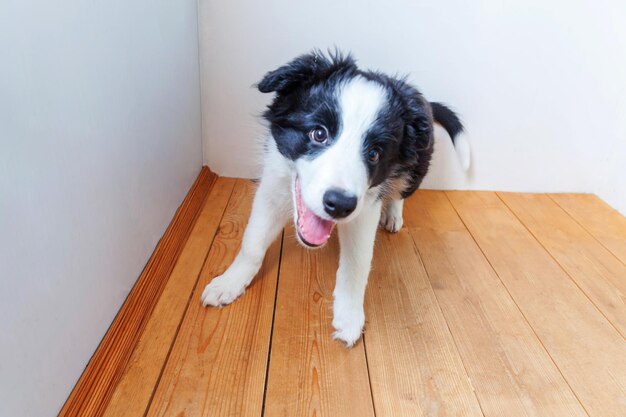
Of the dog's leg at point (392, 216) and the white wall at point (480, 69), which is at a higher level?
the white wall at point (480, 69)

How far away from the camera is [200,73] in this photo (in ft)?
6.84

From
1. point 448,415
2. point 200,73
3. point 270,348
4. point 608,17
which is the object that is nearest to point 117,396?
point 270,348

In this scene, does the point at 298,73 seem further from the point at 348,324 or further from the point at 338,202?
the point at 348,324

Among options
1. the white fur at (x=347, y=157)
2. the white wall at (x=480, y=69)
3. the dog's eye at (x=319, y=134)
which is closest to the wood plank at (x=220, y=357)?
the white fur at (x=347, y=157)

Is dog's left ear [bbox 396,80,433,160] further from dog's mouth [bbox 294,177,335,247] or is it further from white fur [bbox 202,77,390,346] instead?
dog's mouth [bbox 294,177,335,247]

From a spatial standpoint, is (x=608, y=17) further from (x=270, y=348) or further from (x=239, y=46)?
(x=270, y=348)

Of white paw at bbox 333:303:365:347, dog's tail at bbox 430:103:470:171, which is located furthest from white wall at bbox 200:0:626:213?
white paw at bbox 333:303:365:347

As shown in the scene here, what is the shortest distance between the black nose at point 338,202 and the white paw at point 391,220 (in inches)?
36.6

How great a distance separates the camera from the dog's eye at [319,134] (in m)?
1.18

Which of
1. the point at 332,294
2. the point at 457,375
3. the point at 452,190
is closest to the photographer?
the point at 457,375

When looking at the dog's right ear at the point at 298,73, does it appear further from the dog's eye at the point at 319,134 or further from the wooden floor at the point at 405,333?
the wooden floor at the point at 405,333

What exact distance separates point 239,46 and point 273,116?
0.85m

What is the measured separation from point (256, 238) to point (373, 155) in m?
0.53

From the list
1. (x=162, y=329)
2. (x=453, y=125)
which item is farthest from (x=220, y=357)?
(x=453, y=125)
